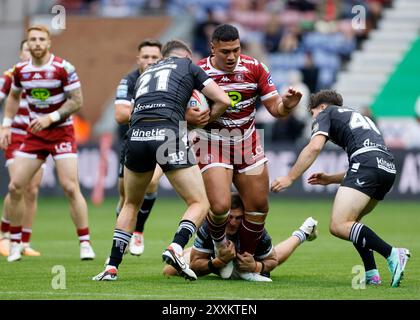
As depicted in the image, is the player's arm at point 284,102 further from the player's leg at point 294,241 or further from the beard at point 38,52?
the beard at point 38,52

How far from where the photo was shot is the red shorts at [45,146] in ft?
41.9

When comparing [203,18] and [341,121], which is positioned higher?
[203,18]

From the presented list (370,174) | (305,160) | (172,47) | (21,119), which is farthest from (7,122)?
(370,174)

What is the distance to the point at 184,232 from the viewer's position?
31.8 feet

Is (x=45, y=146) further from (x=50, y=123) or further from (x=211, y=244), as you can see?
(x=211, y=244)

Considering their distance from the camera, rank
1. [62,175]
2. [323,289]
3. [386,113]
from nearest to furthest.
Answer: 1. [323,289]
2. [62,175]
3. [386,113]

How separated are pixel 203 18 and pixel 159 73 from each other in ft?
63.1

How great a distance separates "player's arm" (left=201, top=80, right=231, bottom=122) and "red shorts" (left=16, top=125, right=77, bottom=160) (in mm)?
3285

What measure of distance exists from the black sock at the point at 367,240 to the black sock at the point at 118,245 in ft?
7.15

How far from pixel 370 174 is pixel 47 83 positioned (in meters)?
4.65

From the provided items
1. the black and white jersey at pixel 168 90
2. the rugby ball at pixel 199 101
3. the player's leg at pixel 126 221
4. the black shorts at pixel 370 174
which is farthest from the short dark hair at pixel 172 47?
the black shorts at pixel 370 174

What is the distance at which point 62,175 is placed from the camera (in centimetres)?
1283

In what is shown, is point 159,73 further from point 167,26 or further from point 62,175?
point 167,26
